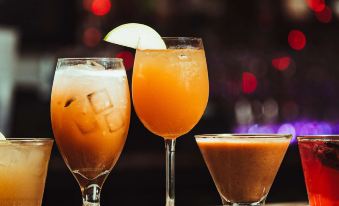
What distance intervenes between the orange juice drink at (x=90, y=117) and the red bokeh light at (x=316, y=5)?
3166 mm

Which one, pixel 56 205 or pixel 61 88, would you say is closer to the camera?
pixel 61 88

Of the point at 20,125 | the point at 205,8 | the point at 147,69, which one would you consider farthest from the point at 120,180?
the point at 147,69

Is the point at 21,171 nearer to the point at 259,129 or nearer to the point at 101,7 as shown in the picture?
the point at 259,129

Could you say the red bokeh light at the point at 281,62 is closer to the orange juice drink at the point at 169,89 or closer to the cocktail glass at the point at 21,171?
the orange juice drink at the point at 169,89

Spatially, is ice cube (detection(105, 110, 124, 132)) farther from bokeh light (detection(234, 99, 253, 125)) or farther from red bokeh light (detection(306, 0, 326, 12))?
red bokeh light (detection(306, 0, 326, 12))

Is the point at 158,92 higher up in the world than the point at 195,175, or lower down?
higher up

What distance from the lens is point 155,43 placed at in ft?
4.00

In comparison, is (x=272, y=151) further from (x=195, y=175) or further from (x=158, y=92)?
(x=195, y=175)

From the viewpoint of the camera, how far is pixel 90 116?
1125mm

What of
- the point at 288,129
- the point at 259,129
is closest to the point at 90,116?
the point at 259,129

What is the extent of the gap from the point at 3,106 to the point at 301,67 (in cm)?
174

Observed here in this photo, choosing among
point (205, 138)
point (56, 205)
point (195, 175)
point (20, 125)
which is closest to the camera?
point (205, 138)

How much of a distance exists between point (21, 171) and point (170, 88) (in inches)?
13.7

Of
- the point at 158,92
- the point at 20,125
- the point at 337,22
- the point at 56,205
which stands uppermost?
the point at 337,22
